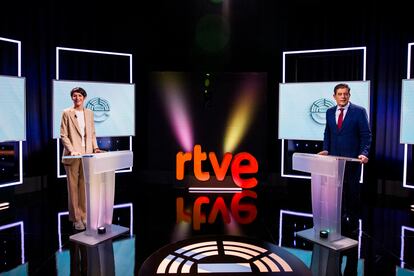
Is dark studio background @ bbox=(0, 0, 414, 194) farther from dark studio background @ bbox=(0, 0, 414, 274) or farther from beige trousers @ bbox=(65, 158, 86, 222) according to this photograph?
beige trousers @ bbox=(65, 158, 86, 222)

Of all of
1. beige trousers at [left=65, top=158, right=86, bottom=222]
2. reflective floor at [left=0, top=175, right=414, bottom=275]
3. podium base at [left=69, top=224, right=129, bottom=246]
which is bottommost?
reflective floor at [left=0, top=175, right=414, bottom=275]

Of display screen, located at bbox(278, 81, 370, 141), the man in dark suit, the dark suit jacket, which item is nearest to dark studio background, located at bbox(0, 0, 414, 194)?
display screen, located at bbox(278, 81, 370, 141)

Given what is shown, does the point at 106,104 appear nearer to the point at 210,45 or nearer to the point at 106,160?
the point at 210,45

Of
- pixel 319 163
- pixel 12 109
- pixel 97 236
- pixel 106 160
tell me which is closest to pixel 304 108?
pixel 319 163

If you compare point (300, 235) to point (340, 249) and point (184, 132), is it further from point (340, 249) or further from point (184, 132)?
point (184, 132)

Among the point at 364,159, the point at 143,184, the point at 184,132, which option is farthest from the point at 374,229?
the point at 143,184

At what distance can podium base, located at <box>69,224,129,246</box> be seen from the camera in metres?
3.31

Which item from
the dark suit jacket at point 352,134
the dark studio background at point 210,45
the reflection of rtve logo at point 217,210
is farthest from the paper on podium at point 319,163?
the dark studio background at point 210,45

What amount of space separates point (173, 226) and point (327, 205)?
176cm

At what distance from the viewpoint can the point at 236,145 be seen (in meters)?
6.10

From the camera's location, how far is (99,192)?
3.46 meters

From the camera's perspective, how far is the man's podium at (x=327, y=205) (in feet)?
10.4

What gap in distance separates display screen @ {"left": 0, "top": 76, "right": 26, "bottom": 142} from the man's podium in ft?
12.7

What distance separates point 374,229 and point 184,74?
3.91 meters
